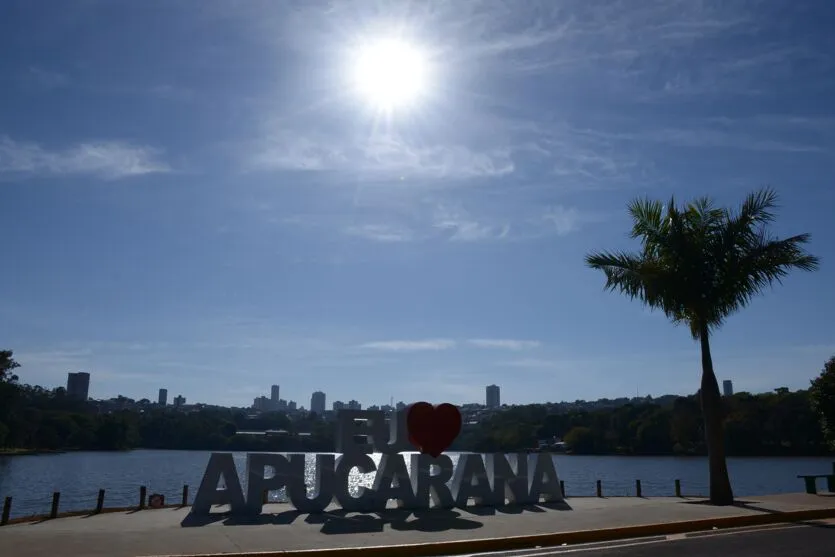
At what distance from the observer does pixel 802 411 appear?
293 ft

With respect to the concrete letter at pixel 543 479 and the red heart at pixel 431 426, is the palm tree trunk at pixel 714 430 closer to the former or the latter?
the concrete letter at pixel 543 479

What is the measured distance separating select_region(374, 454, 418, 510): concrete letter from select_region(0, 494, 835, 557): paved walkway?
0.52 metres

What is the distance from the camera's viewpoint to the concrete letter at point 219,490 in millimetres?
19922

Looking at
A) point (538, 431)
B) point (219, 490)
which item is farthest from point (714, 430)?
point (538, 431)

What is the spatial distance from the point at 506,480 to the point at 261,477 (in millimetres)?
7644

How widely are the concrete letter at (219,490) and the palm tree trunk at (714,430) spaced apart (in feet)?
45.4

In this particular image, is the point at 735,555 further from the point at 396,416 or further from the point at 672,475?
the point at 672,475

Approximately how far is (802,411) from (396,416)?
3215 inches

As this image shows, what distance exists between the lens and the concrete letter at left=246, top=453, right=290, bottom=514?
66.4ft

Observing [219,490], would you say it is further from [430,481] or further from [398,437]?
[430,481]

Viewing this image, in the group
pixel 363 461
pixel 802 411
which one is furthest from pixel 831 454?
pixel 363 461

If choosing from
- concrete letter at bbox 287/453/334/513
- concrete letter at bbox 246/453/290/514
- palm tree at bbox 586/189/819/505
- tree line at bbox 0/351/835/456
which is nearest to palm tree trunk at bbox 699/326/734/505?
palm tree at bbox 586/189/819/505

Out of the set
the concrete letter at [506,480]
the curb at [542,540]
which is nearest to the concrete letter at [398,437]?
the concrete letter at [506,480]

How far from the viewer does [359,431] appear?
2294 cm
